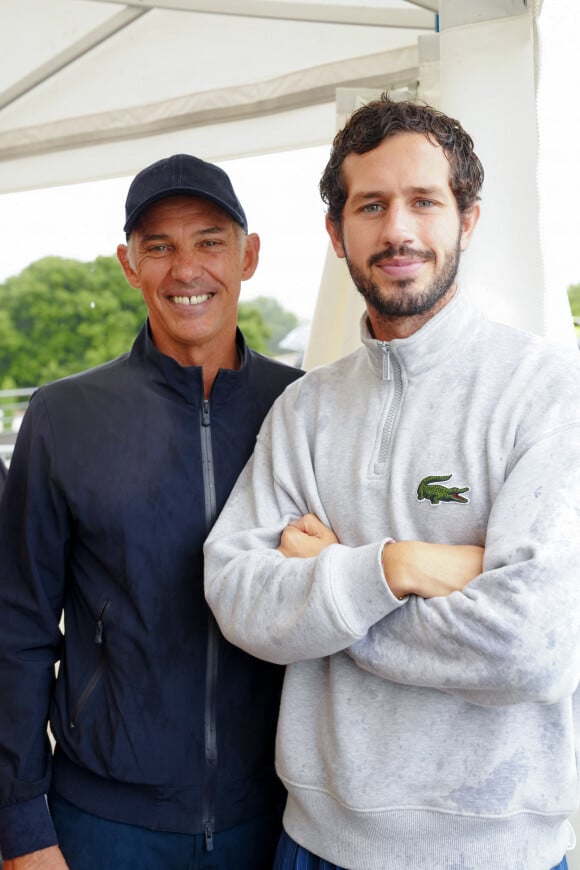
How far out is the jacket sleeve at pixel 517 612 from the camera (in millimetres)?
1044

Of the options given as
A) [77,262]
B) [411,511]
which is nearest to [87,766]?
[411,511]

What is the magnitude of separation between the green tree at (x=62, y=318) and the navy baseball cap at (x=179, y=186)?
2186 cm

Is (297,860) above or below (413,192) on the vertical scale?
below

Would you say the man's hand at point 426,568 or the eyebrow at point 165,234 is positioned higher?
the eyebrow at point 165,234

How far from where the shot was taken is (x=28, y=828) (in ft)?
5.08

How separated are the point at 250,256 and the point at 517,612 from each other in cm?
98

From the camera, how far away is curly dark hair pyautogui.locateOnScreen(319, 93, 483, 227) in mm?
1357

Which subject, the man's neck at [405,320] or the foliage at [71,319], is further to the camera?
the foliage at [71,319]

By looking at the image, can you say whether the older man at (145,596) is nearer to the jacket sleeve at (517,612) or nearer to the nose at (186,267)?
the nose at (186,267)

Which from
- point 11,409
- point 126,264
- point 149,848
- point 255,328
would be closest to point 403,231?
point 126,264

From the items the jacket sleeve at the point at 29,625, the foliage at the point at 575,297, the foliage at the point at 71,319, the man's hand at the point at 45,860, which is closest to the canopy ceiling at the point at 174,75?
the jacket sleeve at the point at 29,625

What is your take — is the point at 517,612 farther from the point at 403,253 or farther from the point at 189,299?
the point at 189,299

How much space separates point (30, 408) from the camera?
5.38ft

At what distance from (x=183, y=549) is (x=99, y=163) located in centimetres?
168
